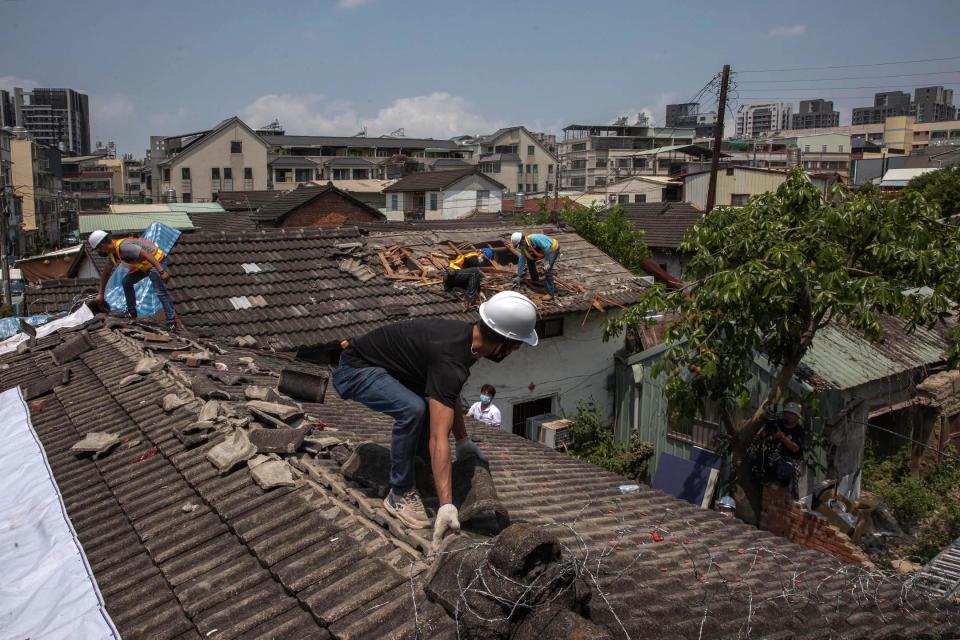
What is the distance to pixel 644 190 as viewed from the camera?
144ft

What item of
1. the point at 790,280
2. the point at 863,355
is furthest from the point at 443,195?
the point at 790,280

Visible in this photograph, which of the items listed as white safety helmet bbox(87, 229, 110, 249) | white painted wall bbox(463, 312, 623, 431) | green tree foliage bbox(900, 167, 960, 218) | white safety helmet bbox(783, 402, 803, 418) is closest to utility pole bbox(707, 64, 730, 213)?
white painted wall bbox(463, 312, 623, 431)

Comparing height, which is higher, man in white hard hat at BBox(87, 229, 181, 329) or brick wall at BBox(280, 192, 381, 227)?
brick wall at BBox(280, 192, 381, 227)

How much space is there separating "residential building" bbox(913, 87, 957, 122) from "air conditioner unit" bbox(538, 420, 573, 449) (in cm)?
15452

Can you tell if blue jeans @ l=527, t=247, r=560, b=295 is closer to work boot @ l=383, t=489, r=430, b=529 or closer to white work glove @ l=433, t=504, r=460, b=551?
work boot @ l=383, t=489, r=430, b=529

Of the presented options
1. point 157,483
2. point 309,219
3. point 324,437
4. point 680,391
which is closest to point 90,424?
point 157,483

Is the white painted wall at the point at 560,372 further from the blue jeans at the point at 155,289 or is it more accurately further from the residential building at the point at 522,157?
the residential building at the point at 522,157

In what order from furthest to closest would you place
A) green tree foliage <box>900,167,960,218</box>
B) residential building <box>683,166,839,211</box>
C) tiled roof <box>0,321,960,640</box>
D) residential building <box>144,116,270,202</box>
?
residential building <box>144,116,270,202</box>, residential building <box>683,166,839,211</box>, green tree foliage <box>900,167,960,218</box>, tiled roof <box>0,321,960,640</box>

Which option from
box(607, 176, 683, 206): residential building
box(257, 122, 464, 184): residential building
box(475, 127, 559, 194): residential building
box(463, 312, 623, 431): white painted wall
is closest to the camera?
box(463, 312, 623, 431): white painted wall

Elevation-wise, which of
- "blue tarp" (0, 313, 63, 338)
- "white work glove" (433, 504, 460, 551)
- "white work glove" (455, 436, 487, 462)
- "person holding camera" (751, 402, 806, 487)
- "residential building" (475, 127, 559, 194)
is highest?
"residential building" (475, 127, 559, 194)

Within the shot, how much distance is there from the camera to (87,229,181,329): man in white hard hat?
9977 mm

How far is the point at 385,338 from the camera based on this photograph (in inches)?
170

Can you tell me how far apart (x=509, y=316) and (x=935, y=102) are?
173205 mm

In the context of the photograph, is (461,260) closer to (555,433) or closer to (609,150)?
(555,433)
